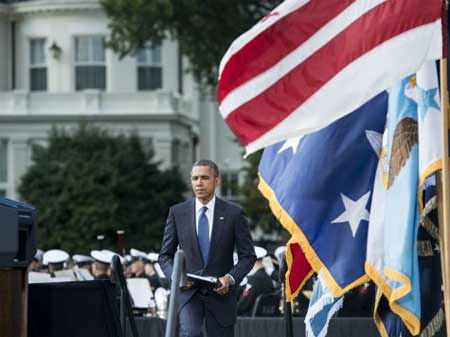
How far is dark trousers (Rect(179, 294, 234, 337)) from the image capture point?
14.5m

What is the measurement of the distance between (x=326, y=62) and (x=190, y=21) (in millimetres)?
31943

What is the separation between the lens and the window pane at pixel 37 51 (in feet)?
236

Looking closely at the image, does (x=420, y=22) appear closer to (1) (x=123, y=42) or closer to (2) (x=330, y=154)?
(2) (x=330, y=154)

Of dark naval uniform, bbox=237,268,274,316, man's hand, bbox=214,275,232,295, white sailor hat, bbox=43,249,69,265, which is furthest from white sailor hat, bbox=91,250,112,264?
man's hand, bbox=214,275,232,295

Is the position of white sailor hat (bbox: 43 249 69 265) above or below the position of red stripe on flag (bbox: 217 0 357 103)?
below

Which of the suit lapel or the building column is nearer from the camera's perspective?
the suit lapel

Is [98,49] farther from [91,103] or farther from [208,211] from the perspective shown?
[208,211]

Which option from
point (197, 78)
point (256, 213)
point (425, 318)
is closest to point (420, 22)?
point (425, 318)

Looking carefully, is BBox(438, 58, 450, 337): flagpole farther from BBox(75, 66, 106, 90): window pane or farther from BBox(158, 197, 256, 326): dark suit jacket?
BBox(75, 66, 106, 90): window pane

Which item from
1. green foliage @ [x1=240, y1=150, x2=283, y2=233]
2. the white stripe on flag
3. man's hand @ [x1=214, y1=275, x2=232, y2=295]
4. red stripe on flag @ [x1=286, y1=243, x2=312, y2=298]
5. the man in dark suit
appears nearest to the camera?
the white stripe on flag

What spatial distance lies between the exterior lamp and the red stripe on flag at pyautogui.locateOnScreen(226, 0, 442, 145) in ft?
192

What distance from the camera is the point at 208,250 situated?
1457cm

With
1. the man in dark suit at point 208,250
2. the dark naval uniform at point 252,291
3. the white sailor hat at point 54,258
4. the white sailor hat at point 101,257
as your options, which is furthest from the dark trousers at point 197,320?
the white sailor hat at point 54,258

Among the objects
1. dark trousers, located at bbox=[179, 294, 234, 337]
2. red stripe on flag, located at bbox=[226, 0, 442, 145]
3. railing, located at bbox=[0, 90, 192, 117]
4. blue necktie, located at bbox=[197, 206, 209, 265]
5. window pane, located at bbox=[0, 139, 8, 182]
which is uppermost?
railing, located at bbox=[0, 90, 192, 117]
